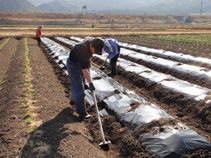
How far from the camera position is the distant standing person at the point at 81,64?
3.85 m

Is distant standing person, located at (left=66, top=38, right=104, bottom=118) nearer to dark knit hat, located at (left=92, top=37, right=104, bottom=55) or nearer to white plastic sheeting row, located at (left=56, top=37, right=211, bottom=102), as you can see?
dark knit hat, located at (left=92, top=37, right=104, bottom=55)

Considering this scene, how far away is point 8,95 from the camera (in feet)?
18.4

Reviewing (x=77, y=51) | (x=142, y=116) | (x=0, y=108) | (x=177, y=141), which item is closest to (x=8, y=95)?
(x=0, y=108)

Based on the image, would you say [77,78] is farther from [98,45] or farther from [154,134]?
[154,134]

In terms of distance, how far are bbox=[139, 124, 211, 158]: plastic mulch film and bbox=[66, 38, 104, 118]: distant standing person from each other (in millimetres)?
1557

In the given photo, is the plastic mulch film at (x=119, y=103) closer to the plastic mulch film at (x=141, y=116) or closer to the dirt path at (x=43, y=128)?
the plastic mulch film at (x=141, y=116)

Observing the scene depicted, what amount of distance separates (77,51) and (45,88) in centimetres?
280

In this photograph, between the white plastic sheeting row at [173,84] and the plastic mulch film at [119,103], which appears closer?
the plastic mulch film at [119,103]

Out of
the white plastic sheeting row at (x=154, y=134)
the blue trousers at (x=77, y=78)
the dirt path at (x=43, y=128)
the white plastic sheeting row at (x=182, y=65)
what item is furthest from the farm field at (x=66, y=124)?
the white plastic sheeting row at (x=182, y=65)

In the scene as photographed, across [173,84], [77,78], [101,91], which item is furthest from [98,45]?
[173,84]

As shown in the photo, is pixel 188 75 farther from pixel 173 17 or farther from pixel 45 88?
pixel 173 17

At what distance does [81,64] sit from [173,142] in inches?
90.7

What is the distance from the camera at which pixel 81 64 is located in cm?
394

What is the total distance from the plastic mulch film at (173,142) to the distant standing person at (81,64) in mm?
1557
